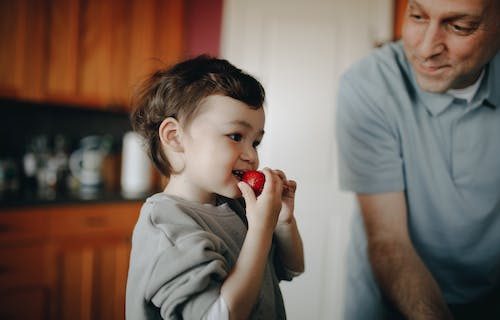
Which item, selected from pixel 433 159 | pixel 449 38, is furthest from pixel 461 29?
pixel 433 159

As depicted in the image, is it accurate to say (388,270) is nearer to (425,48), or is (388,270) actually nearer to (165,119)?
(425,48)

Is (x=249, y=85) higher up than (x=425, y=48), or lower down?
lower down

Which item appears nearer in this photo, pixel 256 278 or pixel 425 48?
pixel 256 278

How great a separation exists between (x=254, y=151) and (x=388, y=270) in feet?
1.49

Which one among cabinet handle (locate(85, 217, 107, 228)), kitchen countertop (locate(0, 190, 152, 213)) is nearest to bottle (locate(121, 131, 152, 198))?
kitchen countertop (locate(0, 190, 152, 213))

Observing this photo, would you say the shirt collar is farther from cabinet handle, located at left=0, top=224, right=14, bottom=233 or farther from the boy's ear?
cabinet handle, located at left=0, top=224, right=14, bottom=233

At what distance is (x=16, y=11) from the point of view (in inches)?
79.2

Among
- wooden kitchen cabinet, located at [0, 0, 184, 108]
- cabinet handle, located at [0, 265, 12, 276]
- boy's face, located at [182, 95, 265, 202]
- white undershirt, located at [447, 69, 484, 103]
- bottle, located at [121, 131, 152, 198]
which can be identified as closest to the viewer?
boy's face, located at [182, 95, 265, 202]

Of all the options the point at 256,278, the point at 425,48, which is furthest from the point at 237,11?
the point at 256,278

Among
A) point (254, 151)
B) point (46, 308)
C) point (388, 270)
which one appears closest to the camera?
point (254, 151)

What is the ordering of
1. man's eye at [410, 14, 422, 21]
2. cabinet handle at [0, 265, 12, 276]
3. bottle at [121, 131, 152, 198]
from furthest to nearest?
bottle at [121, 131, 152, 198], cabinet handle at [0, 265, 12, 276], man's eye at [410, 14, 422, 21]

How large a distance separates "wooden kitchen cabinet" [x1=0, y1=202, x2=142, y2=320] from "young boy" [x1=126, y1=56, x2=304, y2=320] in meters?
1.35

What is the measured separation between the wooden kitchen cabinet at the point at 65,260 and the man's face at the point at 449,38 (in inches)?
68.2

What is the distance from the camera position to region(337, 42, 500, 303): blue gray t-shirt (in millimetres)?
897
